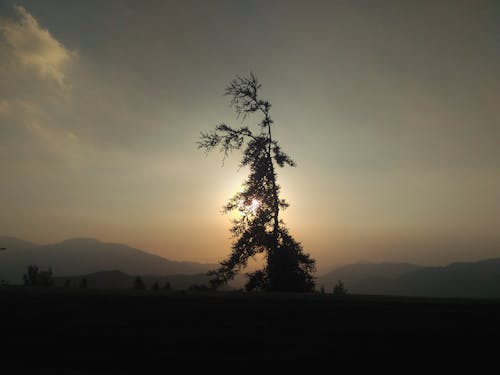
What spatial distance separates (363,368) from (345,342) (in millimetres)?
478

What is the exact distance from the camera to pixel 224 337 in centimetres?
212

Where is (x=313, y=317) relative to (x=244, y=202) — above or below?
below

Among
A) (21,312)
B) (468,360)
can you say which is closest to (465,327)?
(468,360)

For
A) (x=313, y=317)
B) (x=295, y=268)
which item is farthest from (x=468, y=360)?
(x=295, y=268)

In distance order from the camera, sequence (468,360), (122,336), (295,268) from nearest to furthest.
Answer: (468,360) → (122,336) → (295,268)

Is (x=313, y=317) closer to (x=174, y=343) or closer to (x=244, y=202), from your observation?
(x=174, y=343)

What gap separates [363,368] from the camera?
1530 mm

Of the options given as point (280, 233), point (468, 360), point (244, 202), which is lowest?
point (468, 360)

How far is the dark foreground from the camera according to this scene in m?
1.69

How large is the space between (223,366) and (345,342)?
0.82 metres

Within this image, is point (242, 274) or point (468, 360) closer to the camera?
point (468, 360)

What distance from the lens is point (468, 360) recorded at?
164 centimetres

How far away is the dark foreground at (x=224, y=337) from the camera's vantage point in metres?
1.69

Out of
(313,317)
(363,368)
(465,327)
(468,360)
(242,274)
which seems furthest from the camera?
(242,274)
